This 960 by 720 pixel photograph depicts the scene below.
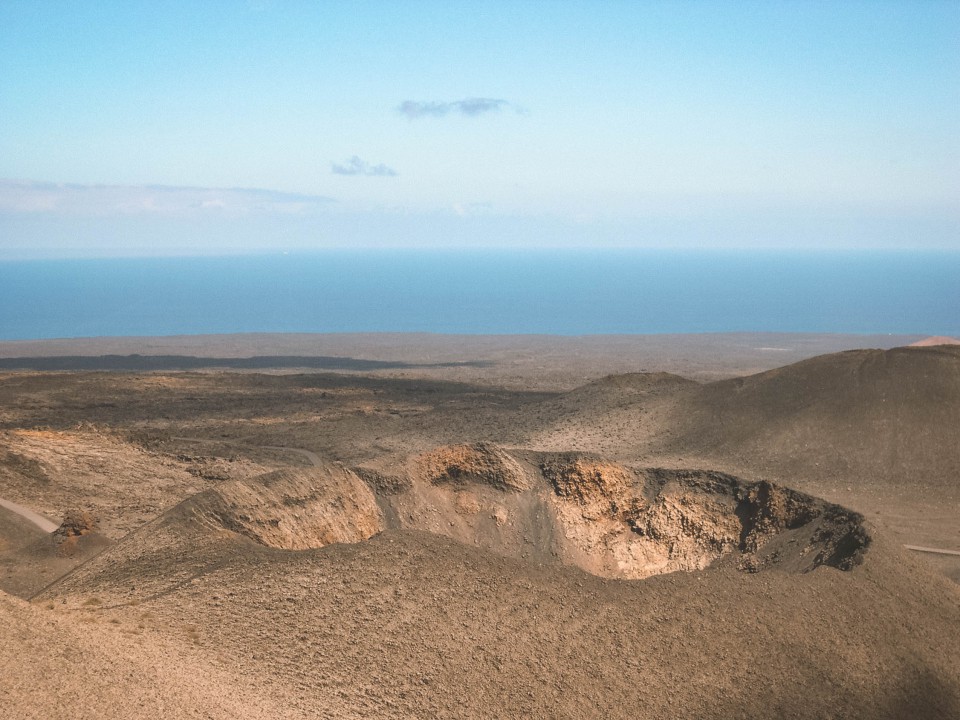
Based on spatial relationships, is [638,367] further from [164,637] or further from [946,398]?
[164,637]

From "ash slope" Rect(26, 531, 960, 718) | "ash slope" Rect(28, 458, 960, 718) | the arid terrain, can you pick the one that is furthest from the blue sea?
"ash slope" Rect(26, 531, 960, 718)

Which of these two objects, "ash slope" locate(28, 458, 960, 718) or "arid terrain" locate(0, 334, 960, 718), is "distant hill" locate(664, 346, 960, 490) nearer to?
"arid terrain" locate(0, 334, 960, 718)

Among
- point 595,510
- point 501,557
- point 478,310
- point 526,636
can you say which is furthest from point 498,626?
point 478,310

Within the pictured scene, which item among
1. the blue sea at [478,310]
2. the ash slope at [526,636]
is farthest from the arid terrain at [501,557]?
the blue sea at [478,310]

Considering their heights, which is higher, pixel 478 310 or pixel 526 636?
pixel 478 310

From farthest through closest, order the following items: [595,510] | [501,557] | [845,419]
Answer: [845,419]
[595,510]
[501,557]

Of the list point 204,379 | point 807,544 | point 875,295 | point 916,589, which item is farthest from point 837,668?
point 875,295

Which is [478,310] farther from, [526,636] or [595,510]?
[526,636]

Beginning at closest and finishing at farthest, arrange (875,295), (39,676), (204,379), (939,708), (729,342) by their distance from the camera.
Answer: (39,676) < (939,708) < (204,379) < (729,342) < (875,295)
